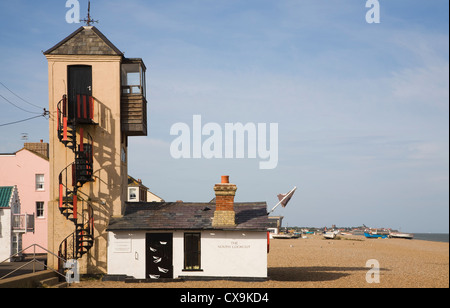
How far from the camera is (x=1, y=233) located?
4012 cm

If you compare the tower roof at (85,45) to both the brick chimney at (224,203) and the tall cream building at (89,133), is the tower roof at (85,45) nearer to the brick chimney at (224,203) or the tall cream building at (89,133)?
the tall cream building at (89,133)

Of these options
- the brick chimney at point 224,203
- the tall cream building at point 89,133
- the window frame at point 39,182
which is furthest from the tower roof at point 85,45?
the window frame at point 39,182

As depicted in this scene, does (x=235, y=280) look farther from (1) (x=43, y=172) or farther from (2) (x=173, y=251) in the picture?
(1) (x=43, y=172)

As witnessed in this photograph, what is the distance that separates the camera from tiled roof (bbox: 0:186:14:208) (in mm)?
40466

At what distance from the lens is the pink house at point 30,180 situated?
157 ft

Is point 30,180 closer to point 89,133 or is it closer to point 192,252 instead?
point 89,133

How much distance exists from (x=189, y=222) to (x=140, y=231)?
2.37m

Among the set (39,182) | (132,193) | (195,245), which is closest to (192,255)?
(195,245)

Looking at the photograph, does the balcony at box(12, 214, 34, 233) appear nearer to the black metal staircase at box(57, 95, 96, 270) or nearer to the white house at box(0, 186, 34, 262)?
the white house at box(0, 186, 34, 262)

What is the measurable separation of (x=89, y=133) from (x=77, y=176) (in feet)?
7.86

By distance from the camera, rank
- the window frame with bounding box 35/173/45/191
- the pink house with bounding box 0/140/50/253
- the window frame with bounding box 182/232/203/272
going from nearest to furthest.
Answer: the window frame with bounding box 182/232/203/272
the pink house with bounding box 0/140/50/253
the window frame with bounding box 35/173/45/191

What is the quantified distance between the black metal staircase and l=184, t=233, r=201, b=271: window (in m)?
4.84

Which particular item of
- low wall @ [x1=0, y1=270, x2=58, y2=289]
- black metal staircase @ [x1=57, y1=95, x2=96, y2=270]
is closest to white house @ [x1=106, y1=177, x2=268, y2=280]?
black metal staircase @ [x1=57, y1=95, x2=96, y2=270]

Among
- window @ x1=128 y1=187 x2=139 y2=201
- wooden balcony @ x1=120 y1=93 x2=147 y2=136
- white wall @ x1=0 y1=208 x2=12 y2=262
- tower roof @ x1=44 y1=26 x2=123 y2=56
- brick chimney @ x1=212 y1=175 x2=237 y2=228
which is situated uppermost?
tower roof @ x1=44 y1=26 x2=123 y2=56
